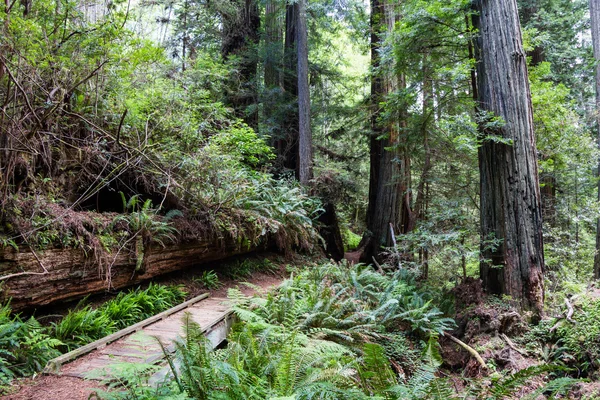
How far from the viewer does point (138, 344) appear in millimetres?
3996

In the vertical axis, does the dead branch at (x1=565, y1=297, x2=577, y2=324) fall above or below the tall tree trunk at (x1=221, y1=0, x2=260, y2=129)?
below

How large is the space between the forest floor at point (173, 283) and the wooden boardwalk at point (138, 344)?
3.6 inches

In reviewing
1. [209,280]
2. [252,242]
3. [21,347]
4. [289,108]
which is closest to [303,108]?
[289,108]

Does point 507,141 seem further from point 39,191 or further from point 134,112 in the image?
point 39,191

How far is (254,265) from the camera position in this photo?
843 centimetres

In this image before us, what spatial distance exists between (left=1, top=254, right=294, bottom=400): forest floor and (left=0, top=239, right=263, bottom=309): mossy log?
297mm

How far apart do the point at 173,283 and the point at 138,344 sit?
2.28 m

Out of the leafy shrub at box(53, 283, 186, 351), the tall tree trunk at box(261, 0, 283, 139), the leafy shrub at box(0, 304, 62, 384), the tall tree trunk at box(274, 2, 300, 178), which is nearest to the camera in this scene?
the leafy shrub at box(0, 304, 62, 384)

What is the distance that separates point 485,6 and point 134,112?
631 centimetres

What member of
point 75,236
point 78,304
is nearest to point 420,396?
point 78,304

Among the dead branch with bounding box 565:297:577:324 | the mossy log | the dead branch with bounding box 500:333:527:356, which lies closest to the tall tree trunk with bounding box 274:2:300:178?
the mossy log

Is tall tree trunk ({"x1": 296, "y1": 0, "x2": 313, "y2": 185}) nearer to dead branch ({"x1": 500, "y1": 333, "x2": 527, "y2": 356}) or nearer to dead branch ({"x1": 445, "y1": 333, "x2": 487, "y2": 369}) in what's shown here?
dead branch ({"x1": 445, "y1": 333, "x2": 487, "y2": 369})

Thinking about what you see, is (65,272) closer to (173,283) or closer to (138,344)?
→ (138,344)

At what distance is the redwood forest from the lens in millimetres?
3340
